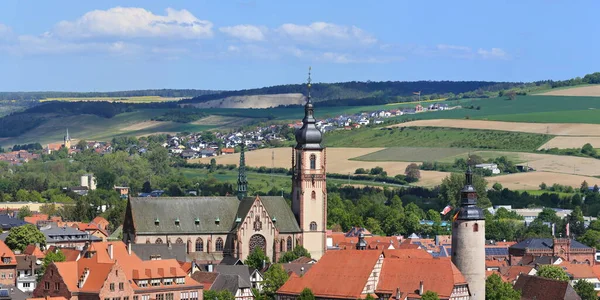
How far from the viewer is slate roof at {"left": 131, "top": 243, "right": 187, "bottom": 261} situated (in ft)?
456

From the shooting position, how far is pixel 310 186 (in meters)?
159

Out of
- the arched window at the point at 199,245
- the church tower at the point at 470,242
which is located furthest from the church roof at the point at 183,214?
the church tower at the point at 470,242

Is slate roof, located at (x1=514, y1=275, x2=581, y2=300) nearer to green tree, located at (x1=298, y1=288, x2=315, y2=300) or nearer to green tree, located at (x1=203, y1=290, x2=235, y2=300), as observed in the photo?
green tree, located at (x1=298, y1=288, x2=315, y2=300)

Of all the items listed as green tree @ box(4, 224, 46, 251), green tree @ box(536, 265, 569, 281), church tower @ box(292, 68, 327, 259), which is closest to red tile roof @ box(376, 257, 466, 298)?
green tree @ box(536, 265, 569, 281)

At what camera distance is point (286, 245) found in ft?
517

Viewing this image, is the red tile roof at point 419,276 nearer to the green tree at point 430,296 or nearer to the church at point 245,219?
the green tree at point 430,296

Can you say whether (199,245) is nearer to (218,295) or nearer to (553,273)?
(218,295)

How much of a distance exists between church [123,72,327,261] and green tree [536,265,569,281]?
22664mm

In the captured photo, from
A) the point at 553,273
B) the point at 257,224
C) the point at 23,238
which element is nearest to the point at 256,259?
the point at 257,224

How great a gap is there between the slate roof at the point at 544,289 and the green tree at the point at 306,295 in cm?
2334

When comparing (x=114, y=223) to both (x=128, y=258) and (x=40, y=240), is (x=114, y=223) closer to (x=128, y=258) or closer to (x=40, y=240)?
(x=40, y=240)

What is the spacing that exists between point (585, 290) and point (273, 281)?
28571mm

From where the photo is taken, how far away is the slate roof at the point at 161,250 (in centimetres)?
13888

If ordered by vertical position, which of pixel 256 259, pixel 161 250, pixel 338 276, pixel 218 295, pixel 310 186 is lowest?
pixel 256 259
